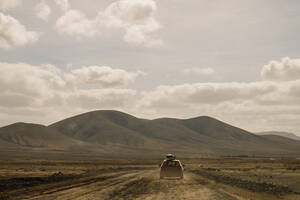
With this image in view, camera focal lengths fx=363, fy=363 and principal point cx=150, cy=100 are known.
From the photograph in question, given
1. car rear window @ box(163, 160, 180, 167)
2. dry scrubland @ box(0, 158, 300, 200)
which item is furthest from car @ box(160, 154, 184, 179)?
dry scrubland @ box(0, 158, 300, 200)

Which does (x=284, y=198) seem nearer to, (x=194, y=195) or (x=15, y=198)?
(x=194, y=195)

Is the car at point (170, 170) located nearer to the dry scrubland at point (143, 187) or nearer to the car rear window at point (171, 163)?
the car rear window at point (171, 163)

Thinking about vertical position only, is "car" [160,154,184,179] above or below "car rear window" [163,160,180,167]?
below

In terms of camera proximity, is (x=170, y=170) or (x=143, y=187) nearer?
(x=143, y=187)

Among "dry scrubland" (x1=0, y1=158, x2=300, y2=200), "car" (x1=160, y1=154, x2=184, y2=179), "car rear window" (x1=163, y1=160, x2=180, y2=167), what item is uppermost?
"car rear window" (x1=163, y1=160, x2=180, y2=167)

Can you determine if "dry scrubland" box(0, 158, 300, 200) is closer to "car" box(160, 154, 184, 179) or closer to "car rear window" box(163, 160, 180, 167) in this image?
"car" box(160, 154, 184, 179)

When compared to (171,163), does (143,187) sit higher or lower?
lower

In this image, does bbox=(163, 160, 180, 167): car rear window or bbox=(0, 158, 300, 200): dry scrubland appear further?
bbox=(163, 160, 180, 167): car rear window

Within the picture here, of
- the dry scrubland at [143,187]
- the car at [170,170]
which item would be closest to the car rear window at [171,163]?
the car at [170,170]

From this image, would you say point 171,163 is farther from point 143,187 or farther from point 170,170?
point 143,187

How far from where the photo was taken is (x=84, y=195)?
1722cm

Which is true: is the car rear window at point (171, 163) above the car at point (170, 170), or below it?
above

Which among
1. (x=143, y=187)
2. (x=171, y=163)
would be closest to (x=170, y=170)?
(x=171, y=163)

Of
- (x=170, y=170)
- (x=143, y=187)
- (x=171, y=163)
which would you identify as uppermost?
(x=171, y=163)
